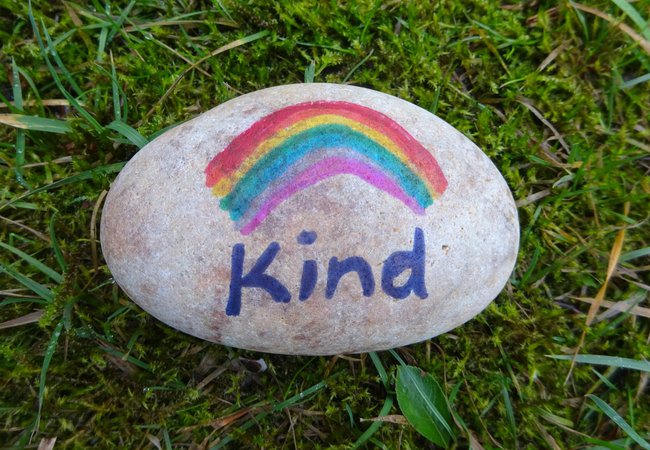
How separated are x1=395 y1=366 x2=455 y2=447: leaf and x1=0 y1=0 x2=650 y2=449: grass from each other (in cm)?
6

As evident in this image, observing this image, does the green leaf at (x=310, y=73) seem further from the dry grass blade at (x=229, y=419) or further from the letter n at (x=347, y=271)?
the dry grass blade at (x=229, y=419)

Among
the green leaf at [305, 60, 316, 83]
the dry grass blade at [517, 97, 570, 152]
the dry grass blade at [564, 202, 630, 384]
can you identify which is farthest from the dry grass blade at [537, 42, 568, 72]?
the green leaf at [305, 60, 316, 83]

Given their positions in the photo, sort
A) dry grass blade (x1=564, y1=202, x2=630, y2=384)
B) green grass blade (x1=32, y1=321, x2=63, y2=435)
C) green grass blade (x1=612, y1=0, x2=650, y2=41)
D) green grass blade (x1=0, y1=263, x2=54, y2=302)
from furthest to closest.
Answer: green grass blade (x1=612, y1=0, x2=650, y2=41), dry grass blade (x1=564, y1=202, x2=630, y2=384), green grass blade (x1=0, y1=263, x2=54, y2=302), green grass blade (x1=32, y1=321, x2=63, y2=435)

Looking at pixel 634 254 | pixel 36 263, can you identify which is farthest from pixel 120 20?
pixel 634 254

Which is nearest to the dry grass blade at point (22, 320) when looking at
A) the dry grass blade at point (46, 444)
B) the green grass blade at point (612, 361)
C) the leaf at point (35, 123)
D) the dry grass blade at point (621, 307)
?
the dry grass blade at point (46, 444)

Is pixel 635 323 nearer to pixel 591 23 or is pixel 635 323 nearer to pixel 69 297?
pixel 591 23

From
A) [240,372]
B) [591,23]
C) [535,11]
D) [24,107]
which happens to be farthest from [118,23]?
[591,23]

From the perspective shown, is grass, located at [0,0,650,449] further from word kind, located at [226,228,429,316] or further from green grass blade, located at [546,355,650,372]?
word kind, located at [226,228,429,316]

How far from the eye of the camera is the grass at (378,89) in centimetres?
180

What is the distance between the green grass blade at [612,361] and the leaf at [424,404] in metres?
0.48

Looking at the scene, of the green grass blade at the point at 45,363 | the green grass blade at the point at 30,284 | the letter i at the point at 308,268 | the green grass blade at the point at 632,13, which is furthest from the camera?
the green grass blade at the point at 632,13

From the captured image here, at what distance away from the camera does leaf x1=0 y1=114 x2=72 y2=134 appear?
6.11 ft

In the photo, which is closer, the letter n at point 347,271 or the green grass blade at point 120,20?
the letter n at point 347,271

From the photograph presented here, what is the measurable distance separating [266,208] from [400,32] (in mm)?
1096
